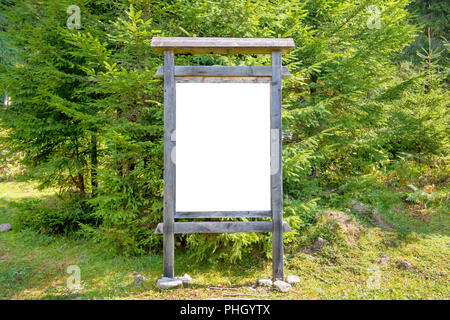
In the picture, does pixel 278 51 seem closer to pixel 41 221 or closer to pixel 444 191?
pixel 41 221

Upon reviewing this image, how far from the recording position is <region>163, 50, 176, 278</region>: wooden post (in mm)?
3551

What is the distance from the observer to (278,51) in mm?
3613

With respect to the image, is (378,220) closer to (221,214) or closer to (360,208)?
(360,208)

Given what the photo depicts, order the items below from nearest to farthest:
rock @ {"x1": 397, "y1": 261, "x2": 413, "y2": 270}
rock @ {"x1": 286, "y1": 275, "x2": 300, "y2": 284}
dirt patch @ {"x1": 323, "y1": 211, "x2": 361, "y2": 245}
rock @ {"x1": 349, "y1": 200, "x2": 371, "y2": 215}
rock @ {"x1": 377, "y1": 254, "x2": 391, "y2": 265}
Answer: rock @ {"x1": 286, "y1": 275, "x2": 300, "y2": 284}
rock @ {"x1": 397, "y1": 261, "x2": 413, "y2": 270}
rock @ {"x1": 377, "y1": 254, "x2": 391, "y2": 265}
dirt patch @ {"x1": 323, "y1": 211, "x2": 361, "y2": 245}
rock @ {"x1": 349, "y1": 200, "x2": 371, "y2": 215}

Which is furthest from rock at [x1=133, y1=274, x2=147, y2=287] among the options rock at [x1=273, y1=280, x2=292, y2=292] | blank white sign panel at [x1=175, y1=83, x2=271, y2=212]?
rock at [x1=273, y1=280, x2=292, y2=292]

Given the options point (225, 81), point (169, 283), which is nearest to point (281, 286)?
point (169, 283)

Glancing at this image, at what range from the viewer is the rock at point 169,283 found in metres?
3.53

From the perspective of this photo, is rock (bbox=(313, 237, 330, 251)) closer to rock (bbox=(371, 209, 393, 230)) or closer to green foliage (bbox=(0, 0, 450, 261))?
green foliage (bbox=(0, 0, 450, 261))

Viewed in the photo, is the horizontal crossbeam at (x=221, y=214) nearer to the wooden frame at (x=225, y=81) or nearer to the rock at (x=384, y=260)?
the wooden frame at (x=225, y=81)

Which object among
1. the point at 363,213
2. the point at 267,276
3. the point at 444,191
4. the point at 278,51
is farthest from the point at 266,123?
the point at 444,191

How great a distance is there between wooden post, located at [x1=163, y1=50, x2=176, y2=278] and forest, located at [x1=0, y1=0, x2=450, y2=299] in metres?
0.69

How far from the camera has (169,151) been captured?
358 cm

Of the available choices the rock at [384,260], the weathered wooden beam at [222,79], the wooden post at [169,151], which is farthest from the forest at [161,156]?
the weathered wooden beam at [222,79]

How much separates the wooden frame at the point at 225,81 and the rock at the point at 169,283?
0.07 m
